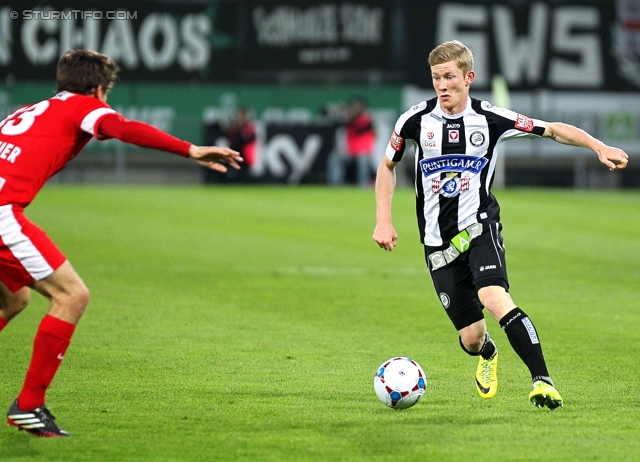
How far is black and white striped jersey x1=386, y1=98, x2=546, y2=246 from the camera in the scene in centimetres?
666

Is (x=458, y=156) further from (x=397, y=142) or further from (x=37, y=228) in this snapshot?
(x=37, y=228)

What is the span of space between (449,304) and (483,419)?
881 mm

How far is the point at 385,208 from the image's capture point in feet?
22.0

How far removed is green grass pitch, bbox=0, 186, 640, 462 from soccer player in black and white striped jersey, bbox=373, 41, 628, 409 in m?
0.59

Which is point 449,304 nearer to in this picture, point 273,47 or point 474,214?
point 474,214

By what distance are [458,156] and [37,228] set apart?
8.00 feet

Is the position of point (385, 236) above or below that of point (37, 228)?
below

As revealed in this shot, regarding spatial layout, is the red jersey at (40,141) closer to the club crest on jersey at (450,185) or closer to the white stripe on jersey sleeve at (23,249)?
the white stripe on jersey sleeve at (23,249)

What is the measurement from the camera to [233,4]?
1202 inches

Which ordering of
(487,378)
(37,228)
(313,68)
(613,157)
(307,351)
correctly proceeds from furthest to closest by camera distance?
(313,68), (307,351), (487,378), (613,157), (37,228)

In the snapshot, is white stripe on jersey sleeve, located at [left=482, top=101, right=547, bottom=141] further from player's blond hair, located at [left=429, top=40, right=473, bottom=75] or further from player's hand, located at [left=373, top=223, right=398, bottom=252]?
player's hand, located at [left=373, top=223, right=398, bottom=252]

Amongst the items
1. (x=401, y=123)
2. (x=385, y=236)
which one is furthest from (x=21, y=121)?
(x=401, y=123)
